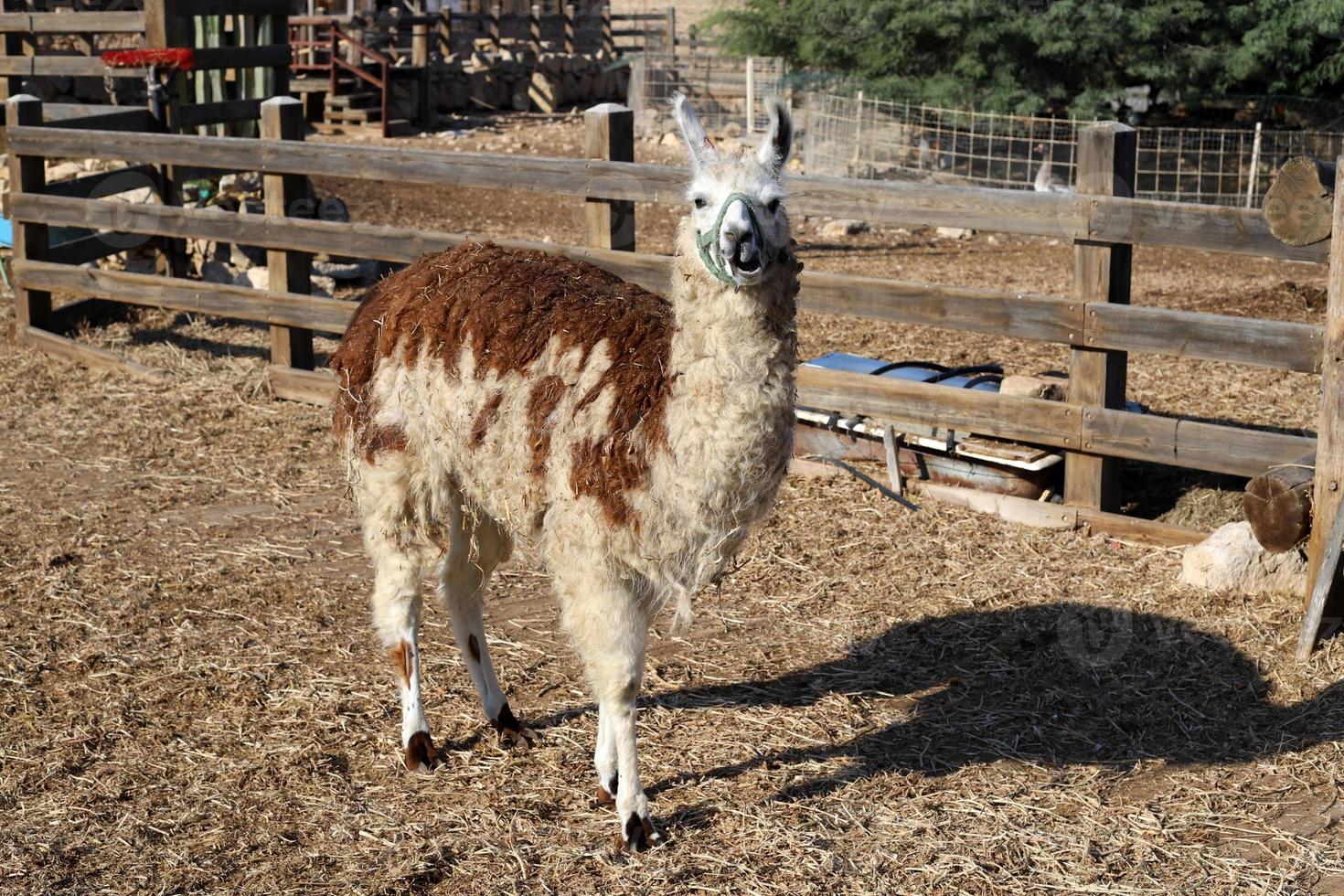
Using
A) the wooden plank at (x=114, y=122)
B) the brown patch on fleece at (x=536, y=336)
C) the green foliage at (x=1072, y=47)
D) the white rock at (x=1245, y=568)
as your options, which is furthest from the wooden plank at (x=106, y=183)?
the green foliage at (x=1072, y=47)

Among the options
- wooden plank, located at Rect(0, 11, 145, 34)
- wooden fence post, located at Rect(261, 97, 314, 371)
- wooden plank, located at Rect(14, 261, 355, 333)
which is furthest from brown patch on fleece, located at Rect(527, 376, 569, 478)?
wooden plank, located at Rect(0, 11, 145, 34)

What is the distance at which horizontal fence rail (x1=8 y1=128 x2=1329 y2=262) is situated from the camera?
5883 mm

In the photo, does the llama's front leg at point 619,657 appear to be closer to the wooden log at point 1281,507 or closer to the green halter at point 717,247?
the green halter at point 717,247

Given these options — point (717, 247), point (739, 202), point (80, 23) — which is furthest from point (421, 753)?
point (80, 23)

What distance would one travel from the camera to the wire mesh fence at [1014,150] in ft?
52.5

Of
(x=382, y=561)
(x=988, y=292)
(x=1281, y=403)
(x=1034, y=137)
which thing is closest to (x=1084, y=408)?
(x=988, y=292)

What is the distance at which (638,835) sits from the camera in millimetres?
4062

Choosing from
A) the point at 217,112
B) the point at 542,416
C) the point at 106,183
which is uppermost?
the point at 217,112

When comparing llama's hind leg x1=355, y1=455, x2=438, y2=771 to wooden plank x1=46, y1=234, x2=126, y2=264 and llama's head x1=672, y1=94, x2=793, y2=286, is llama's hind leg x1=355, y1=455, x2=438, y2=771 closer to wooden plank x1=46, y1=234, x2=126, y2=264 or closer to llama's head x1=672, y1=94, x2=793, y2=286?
llama's head x1=672, y1=94, x2=793, y2=286

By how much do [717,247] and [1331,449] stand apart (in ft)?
9.76

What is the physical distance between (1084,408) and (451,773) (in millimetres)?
3362

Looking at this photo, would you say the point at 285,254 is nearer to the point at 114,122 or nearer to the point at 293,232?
the point at 293,232

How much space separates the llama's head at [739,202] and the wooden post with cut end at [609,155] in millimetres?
3599

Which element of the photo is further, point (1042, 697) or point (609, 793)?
point (1042, 697)
